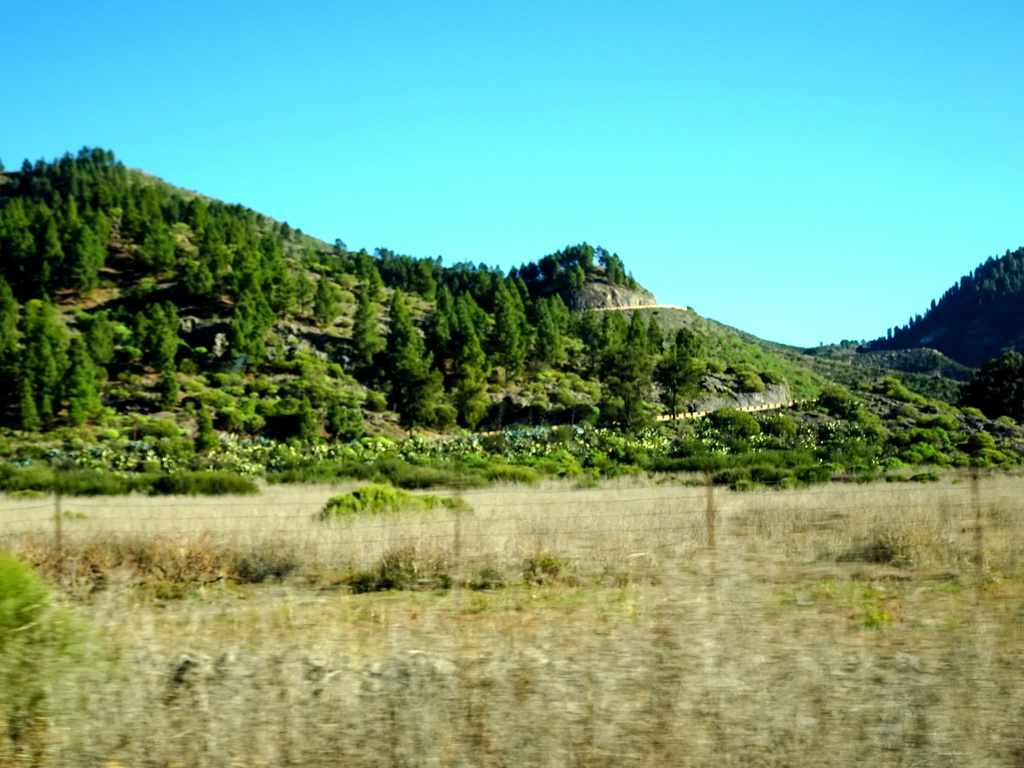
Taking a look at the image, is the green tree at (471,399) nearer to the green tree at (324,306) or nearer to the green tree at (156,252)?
the green tree at (324,306)

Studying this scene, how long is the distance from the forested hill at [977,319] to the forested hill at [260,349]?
62.0m

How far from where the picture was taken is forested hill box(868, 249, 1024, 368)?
135 metres

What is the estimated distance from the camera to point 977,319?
148 m

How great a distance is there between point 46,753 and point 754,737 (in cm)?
359

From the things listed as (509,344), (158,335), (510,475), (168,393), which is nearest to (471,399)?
(509,344)

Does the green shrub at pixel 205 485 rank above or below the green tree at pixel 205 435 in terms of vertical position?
below

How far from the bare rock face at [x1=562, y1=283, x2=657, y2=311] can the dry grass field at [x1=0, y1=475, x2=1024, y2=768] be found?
103330 mm

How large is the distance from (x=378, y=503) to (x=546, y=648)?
9469 millimetres

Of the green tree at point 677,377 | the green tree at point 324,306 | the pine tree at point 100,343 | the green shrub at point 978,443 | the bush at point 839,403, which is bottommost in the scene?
the green shrub at point 978,443

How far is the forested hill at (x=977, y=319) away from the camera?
13512 cm

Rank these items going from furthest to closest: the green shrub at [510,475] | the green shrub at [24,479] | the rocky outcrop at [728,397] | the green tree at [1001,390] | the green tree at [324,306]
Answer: the green tree at [324,306]
the rocky outcrop at [728,397]
the green tree at [1001,390]
the green shrub at [510,475]
the green shrub at [24,479]

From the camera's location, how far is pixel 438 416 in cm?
5881

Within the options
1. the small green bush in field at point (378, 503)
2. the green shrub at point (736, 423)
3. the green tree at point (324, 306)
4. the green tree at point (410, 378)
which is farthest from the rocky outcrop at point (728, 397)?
the small green bush in field at point (378, 503)

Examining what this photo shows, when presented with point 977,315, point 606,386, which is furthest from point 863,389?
point 977,315
